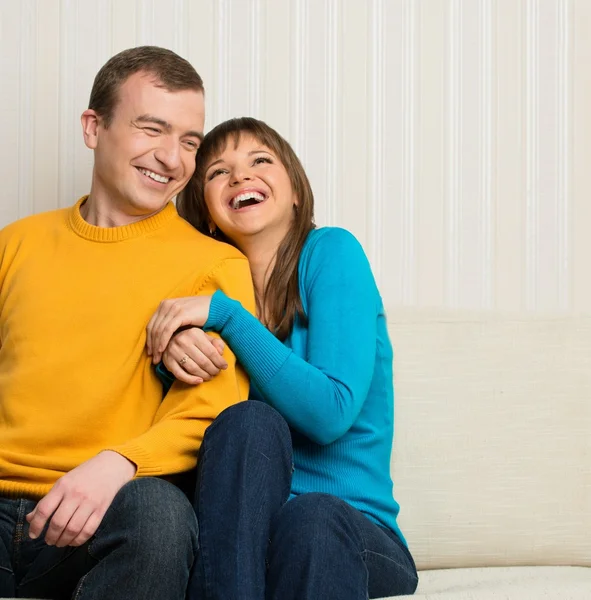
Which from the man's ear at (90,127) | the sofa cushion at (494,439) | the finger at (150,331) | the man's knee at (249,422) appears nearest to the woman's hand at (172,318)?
the finger at (150,331)

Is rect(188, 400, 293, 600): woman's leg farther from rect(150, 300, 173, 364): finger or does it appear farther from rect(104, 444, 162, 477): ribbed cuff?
rect(150, 300, 173, 364): finger

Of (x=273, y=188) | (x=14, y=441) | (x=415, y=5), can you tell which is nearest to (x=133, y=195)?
(x=273, y=188)

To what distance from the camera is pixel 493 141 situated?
2121 millimetres

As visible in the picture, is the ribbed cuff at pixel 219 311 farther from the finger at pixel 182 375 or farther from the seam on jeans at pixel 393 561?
the seam on jeans at pixel 393 561

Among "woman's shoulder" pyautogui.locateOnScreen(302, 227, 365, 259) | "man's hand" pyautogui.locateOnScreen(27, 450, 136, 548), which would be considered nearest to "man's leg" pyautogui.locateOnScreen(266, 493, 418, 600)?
"man's hand" pyautogui.locateOnScreen(27, 450, 136, 548)

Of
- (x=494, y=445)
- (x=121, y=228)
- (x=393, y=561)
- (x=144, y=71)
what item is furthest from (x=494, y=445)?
(x=144, y=71)

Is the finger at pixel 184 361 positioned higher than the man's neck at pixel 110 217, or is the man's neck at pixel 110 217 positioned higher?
the man's neck at pixel 110 217

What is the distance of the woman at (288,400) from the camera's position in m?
1.19

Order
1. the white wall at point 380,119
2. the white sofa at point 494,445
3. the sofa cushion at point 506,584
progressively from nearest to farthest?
the sofa cushion at point 506,584 < the white sofa at point 494,445 < the white wall at point 380,119

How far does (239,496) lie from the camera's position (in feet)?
3.92

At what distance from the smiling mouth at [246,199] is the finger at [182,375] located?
0.39m

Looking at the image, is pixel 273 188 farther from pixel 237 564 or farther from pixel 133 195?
pixel 237 564

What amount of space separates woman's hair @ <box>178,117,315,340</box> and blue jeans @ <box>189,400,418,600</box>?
368 mm

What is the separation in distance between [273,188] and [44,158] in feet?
2.31
